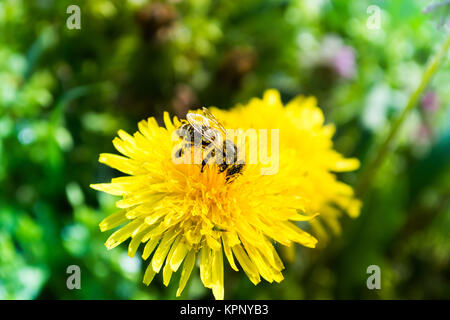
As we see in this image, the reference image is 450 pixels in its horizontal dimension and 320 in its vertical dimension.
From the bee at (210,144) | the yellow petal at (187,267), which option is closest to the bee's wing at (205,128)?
the bee at (210,144)

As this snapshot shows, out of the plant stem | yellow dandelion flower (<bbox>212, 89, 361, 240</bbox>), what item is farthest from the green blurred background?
yellow dandelion flower (<bbox>212, 89, 361, 240</bbox>)

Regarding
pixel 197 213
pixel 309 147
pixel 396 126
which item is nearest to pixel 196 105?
pixel 309 147

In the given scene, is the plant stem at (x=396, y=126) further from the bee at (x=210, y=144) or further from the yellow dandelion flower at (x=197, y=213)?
the bee at (x=210, y=144)

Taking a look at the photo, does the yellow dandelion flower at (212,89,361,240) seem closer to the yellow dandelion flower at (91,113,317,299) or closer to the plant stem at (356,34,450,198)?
the plant stem at (356,34,450,198)

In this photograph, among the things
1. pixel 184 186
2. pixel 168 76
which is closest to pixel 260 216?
pixel 184 186
